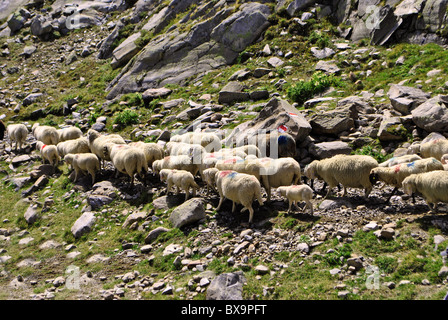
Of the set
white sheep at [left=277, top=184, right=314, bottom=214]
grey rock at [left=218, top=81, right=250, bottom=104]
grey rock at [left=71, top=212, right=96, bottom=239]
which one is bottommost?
grey rock at [left=71, top=212, right=96, bottom=239]

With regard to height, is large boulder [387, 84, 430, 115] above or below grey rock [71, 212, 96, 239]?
above

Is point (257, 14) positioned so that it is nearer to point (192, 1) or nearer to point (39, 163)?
point (192, 1)

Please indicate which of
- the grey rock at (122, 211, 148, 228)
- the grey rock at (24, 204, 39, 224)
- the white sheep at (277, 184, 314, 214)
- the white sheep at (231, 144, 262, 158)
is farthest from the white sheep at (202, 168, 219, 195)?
the grey rock at (24, 204, 39, 224)

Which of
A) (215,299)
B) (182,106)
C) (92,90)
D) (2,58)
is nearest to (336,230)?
(215,299)

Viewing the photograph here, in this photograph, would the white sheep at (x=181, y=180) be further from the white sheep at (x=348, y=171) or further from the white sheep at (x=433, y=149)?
the white sheep at (x=433, y=149)

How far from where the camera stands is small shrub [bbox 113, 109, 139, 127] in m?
21.8

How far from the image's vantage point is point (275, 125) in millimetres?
15531

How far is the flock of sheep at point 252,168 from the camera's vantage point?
1070 centimetres

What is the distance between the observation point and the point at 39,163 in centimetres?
1872

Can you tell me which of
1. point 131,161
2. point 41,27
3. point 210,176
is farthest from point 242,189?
point 41,27

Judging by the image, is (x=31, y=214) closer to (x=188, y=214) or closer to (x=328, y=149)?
(x=188, y=214)

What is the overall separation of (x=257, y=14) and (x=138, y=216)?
1917 centimetres

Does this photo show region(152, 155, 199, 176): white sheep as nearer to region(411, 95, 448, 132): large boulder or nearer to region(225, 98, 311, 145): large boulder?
region(225, 98, 311, 145): large boulder

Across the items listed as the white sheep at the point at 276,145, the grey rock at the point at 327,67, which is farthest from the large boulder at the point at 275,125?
the grey rock at the point at 327,67
